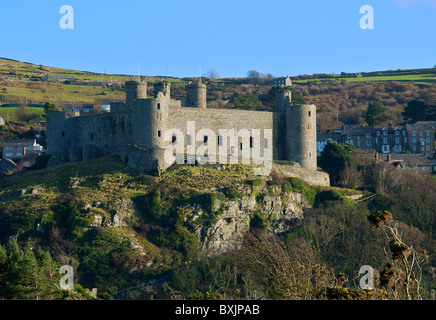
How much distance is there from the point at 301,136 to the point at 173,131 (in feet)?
35.1

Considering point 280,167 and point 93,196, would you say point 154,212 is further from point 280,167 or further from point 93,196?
point 280,167

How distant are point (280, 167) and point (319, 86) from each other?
71009 millimetres

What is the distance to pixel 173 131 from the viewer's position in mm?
47594

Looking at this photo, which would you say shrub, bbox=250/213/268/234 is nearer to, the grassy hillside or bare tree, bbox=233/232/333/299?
the grassy hillside

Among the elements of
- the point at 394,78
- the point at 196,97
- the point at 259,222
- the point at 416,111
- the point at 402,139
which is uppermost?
the point at 394,78

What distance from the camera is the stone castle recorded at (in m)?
46.5

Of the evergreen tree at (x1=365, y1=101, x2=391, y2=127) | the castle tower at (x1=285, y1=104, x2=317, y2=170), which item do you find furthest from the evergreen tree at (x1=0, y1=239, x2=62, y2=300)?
the evergreen tree at (x1=365, y1=101, x2=391, y2=127)

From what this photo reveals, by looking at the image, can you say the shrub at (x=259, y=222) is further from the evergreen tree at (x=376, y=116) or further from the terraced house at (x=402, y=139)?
the evergreen tree at (x=376, y=116)

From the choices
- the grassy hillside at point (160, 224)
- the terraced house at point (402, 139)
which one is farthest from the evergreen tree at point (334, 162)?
the terraced house at point (402, 139)

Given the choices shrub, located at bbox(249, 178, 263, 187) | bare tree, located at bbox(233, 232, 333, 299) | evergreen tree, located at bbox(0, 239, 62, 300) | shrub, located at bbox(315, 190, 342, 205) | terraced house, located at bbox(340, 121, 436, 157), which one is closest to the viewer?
bare tree, located at bbox(233, 232, 333, 299)

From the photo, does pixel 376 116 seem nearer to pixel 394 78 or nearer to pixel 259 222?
pixel 394 78

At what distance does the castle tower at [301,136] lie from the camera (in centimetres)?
5269

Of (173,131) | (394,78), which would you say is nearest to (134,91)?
(173,131)
